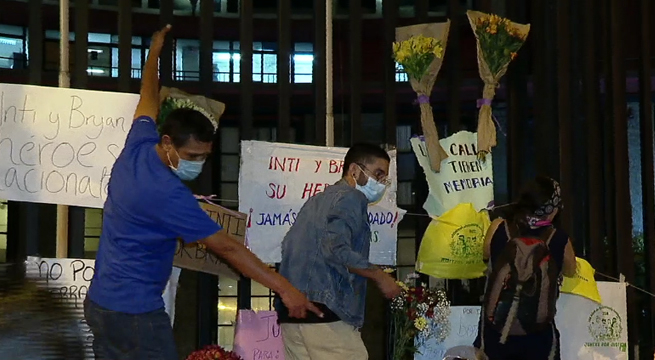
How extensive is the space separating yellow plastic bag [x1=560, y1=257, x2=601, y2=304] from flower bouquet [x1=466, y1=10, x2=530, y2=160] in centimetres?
82

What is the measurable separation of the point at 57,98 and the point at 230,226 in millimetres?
1058

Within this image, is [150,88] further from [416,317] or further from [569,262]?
[569,262]

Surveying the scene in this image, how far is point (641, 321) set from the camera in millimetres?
6273

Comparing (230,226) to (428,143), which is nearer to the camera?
(230,226)

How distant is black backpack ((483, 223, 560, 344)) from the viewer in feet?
13.9

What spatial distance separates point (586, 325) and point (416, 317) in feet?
3.45

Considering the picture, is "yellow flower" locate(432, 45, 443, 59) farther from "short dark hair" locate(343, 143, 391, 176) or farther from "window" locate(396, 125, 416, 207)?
"window" locate(396, 125, 416, 207)

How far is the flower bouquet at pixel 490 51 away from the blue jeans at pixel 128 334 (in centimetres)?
255

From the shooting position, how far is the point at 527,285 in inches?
167

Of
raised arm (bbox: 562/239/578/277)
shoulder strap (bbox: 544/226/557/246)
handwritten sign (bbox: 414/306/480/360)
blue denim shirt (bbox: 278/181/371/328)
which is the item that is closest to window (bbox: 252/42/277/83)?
handwritten sign (bbox: 414/306/480/360)

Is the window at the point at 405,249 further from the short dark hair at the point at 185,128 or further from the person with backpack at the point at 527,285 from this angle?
the short dark hair at the point at 185,128

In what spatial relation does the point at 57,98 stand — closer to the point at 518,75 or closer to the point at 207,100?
the point at 207,100

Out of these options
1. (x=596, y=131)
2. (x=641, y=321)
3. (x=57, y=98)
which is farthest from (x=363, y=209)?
(x=641, y=321)

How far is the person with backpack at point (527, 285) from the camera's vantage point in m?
4.23
